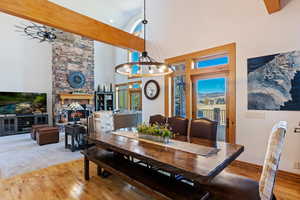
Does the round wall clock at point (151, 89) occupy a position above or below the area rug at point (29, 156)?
above

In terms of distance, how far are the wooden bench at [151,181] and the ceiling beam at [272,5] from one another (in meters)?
3.08

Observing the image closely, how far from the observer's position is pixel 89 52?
29.0 feet

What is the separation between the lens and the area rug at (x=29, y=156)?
3225 mm

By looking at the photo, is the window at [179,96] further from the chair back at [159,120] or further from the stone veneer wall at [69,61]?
the stone veneer wall at [69,61]

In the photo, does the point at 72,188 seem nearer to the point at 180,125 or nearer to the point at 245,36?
the point at 180,125

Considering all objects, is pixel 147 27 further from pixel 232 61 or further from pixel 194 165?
pixel 194 165

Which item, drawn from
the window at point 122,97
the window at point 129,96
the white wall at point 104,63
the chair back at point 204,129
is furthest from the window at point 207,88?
the white wall at point 104,63

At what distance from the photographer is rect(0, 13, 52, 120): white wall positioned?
6523 mm

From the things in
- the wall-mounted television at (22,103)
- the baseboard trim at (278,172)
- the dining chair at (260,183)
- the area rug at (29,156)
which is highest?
the wall-mounted television at (22,103)

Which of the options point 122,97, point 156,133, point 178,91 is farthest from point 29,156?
point 122,97

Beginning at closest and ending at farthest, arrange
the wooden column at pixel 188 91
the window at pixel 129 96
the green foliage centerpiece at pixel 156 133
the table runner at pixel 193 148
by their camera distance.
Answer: the table runner at pixel 193 148 → the green foliage centerpiece at pixel 156 133 → the wooden column at pixel 188 91 → the window at pixel 129 96

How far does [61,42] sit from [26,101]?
329 centimetres

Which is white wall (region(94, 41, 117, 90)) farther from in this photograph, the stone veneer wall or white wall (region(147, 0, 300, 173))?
white wall (region(147, 0, 300, 173))

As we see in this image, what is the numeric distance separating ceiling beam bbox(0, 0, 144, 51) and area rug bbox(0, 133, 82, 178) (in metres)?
2.97
